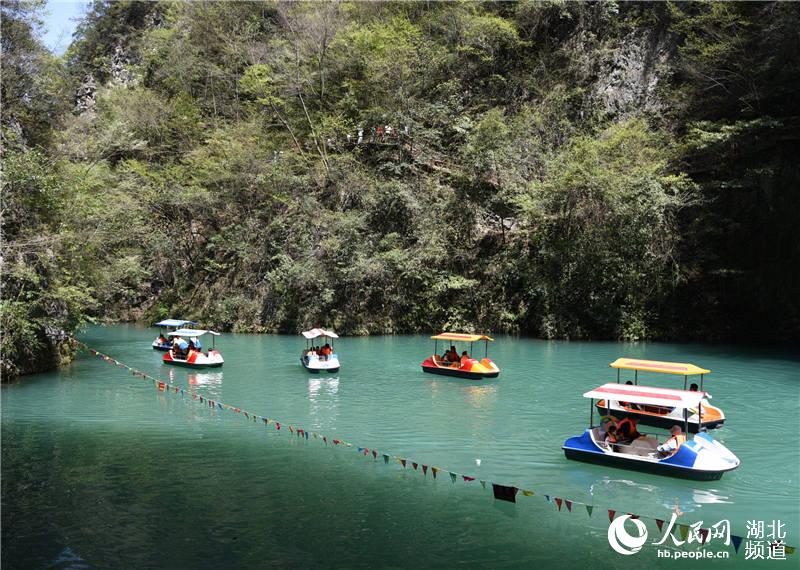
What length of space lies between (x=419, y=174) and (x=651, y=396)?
30532mm

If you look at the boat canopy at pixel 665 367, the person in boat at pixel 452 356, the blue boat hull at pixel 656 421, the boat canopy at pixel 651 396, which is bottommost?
the blue boat hull at pixel 656 421

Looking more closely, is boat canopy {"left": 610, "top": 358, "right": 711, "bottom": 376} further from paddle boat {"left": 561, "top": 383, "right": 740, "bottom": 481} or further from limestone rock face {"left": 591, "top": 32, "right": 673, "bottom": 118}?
limestone rock face {"left": 591, "top": 32, "right": 673, "bottom": 118}

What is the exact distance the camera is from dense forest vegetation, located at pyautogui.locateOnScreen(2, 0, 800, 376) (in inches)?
1110

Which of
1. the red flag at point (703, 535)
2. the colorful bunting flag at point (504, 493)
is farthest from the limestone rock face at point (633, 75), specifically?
the red flag at point (703, 535)

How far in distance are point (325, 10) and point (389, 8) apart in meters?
5.71

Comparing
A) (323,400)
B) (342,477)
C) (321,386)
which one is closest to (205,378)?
(321,386)

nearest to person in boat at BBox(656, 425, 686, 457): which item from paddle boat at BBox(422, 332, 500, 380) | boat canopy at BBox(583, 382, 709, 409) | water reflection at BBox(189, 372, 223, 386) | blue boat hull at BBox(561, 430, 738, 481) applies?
blue boat hull at BBox(561, 430, 738, 481)

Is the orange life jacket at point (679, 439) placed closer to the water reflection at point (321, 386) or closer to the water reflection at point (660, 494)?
the water reflection at point (660, 494)

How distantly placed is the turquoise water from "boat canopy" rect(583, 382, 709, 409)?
1.52 metres

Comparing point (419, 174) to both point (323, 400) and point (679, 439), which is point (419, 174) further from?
point (679, 439)

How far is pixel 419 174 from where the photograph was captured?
4262 centimetres

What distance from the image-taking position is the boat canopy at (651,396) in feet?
44.3

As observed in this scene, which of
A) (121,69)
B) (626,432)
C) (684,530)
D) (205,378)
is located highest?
(121,69)

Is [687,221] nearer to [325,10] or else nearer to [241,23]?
[325,10]
